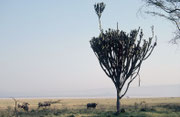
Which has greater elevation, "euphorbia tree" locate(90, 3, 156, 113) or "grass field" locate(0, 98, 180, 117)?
"euphorbia tree" locate(90, 3, 156, 113)

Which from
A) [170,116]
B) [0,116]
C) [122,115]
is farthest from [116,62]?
[0,116]

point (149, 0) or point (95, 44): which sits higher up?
point (149, 0)

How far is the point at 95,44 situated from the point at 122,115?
19.1ft

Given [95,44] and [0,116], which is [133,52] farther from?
[0,116]

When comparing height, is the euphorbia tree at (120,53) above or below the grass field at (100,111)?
above

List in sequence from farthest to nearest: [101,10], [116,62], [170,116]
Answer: [101,10] < [116,62] < [170,116]

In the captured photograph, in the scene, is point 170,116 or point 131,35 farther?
point 131,35

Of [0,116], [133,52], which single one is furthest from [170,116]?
[0,116]

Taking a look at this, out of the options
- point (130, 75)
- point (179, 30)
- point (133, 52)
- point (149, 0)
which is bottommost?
point (130, 75)

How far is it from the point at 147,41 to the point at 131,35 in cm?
134

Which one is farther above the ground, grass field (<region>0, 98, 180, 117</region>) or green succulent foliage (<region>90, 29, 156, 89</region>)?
green succulent foliage (<region>90, 29, 156, 89</region>)

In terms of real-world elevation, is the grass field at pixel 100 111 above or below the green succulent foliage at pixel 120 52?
below

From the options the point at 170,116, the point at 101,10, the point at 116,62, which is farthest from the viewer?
the point at 101,10

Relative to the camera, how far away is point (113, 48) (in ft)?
65.8
